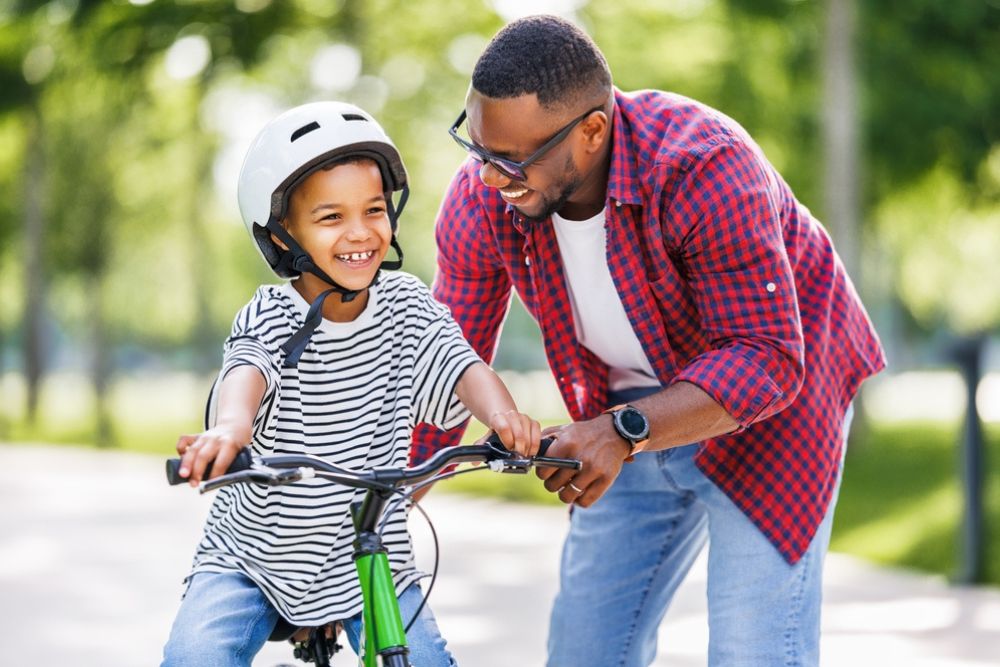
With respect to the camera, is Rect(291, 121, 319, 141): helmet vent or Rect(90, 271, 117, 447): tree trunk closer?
Rect(291, 121, 319, 141): helmet vent

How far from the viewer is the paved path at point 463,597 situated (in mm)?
6211

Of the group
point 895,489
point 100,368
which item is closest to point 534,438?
point 895,489

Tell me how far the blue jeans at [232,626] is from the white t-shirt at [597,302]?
828 millimetres

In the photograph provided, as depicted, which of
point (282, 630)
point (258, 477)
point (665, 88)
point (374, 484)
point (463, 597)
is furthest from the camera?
point (665, 88)

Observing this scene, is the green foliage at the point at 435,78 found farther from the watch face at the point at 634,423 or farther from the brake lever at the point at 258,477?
the brake lever at the point at 258,477

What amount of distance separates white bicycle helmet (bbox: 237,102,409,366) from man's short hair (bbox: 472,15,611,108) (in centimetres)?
28

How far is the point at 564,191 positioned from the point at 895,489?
8.25 meters

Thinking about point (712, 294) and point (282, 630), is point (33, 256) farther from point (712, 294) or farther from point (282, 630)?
point (712, 294)

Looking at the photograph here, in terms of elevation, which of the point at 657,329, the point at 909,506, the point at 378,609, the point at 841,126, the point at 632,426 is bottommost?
the point at 378,609

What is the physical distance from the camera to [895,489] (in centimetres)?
1077

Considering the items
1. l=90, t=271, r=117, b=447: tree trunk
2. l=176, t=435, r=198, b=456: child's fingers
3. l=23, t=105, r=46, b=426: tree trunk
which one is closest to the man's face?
l=176, t=435, r=198, b=456: child's fingers

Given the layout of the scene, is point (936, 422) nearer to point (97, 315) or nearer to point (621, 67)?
point (621, 67)

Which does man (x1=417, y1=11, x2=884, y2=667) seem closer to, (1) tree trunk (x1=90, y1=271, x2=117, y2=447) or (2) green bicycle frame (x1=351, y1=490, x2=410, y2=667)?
(2) green bicycle frame (x1=351, y1=490, x2=410, y2=667)

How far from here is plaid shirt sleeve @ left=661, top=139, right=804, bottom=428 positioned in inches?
118
